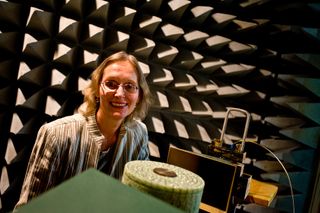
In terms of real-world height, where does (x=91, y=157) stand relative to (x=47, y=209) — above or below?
below

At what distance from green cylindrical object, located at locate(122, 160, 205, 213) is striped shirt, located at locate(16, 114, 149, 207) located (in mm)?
718

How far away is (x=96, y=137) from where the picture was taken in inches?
53.5

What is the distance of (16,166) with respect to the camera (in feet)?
7.12

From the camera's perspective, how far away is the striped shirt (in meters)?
1.28

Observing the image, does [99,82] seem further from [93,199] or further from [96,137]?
[93,199]

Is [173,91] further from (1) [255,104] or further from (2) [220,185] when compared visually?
(2) [220,185]

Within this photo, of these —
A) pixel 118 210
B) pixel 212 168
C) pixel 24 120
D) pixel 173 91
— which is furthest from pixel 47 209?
pixel 173 91

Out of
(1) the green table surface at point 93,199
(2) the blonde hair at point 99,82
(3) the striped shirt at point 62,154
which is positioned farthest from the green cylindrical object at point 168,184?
(2) the blonde hair at point 99,82

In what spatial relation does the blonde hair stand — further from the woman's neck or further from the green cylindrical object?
the green cylindrical object

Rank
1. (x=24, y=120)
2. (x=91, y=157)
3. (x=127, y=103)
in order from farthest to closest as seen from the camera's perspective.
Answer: (x=24, y=120) → (x=127, y=103) → (x=91, y=157)

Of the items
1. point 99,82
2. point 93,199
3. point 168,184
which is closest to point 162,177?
point 168,184

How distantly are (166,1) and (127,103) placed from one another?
4.75 feet

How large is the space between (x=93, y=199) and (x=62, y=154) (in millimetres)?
1025

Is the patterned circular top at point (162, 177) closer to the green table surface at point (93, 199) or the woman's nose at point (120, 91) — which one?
the green table surface at point (93, 199)
